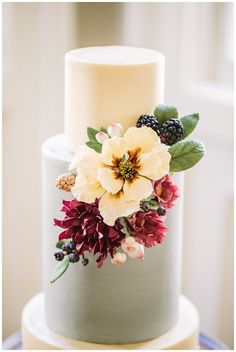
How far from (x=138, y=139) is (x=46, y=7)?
780 mm

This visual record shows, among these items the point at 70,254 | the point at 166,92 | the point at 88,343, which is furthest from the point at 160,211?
the point at 166,92

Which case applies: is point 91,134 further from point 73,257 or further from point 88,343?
point 88,343

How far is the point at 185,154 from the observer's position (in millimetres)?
849

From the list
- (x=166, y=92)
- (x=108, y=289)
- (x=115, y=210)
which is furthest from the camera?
(x=166, y=92)

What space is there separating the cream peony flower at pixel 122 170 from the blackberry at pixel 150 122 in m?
0.05

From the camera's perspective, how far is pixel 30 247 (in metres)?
1.67

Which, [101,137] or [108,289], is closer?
[101,137]

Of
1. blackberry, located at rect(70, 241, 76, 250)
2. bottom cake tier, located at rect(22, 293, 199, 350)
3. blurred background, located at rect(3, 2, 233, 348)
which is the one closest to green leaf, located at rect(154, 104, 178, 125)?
blackberry, located at rect(70, 241, 76, 250)

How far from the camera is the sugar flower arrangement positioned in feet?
2.67

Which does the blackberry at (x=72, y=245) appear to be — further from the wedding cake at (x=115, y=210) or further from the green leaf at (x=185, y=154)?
the green leaf at (x=185, y=154)

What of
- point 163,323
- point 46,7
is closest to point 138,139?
point 163,323

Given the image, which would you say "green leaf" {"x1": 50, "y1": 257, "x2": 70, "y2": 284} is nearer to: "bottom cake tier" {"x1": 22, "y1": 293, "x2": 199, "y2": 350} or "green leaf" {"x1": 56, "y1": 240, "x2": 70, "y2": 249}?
"green leaf" {"x1": 56, "y1": 240, "x2": 70, "y2": 249}

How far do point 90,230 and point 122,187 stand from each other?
2.7 inches

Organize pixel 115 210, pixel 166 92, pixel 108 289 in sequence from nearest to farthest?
pixel 115 210 < pixel 108 289 < pixel 166 92
